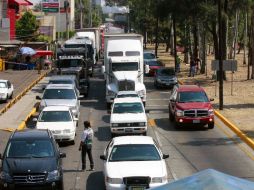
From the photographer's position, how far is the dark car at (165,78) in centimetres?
4762

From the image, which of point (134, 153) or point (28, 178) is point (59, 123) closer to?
point (134, 153)

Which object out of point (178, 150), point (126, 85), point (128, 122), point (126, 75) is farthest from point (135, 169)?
point (126, 75)

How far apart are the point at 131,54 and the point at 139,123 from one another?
42.5 ft

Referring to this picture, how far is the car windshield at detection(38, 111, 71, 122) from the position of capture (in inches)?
1033

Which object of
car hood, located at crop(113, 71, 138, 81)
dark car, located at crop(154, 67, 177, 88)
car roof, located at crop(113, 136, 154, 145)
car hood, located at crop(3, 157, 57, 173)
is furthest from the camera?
dark car, located at crop(154, 67, 177, 88)

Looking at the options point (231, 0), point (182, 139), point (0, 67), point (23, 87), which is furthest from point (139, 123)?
point (0, 67)

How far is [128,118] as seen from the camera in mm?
26875

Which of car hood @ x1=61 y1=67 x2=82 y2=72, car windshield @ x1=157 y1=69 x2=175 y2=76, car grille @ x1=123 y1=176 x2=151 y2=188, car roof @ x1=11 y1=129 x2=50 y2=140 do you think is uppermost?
car hood @ x1=61 y1=67 x2=82 y2=72

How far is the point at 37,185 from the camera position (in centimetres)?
1694

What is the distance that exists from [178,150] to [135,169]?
26.2 feet

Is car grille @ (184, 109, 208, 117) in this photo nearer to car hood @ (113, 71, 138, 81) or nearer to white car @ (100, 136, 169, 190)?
car hood @ (113, 71, 138, 81)

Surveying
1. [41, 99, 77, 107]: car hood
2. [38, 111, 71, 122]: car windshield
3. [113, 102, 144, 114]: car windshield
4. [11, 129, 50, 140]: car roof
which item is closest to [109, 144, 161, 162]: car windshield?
[11, 129, 50, 140]: car roof

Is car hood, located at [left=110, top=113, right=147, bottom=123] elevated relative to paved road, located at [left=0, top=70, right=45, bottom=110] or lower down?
lower down

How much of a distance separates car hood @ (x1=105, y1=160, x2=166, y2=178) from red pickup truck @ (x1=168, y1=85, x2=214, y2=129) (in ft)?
39.2
